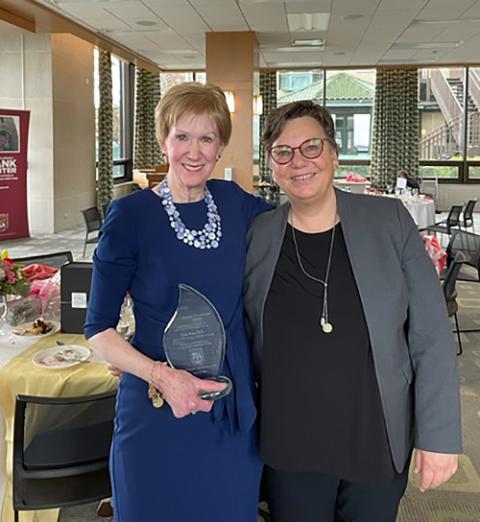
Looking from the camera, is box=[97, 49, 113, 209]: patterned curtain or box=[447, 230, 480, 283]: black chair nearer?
box=[447, 230, 480, 283]: black chair

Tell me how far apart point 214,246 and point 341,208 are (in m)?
0.34

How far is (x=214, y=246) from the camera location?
155 centimetres

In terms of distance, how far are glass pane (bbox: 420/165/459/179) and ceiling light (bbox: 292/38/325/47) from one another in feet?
18.6

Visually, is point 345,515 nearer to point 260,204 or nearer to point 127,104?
point 260,204

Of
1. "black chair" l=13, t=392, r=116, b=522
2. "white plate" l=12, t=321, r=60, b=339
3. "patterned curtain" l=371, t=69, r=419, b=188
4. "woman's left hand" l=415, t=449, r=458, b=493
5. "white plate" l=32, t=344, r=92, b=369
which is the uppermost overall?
"patterned curtain" l=371, t=69, r=419, b=188

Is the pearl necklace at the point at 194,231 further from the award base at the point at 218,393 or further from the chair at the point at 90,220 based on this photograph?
the chair at the point at 90,220

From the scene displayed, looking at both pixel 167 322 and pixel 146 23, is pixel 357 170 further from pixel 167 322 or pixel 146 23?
pixel 167 322

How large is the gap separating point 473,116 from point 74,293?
1471cm

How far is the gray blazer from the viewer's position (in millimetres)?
1461

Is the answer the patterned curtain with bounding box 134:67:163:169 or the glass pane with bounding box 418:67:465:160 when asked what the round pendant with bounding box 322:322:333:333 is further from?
the glass pane with bounding box 418:67:465:160

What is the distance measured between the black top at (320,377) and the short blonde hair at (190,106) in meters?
0.39

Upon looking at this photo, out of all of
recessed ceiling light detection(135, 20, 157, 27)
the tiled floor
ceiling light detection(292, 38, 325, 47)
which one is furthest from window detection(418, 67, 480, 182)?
the tiled floor

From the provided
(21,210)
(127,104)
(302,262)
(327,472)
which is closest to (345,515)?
(327,472)

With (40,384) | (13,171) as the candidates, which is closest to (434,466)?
(40,384)
